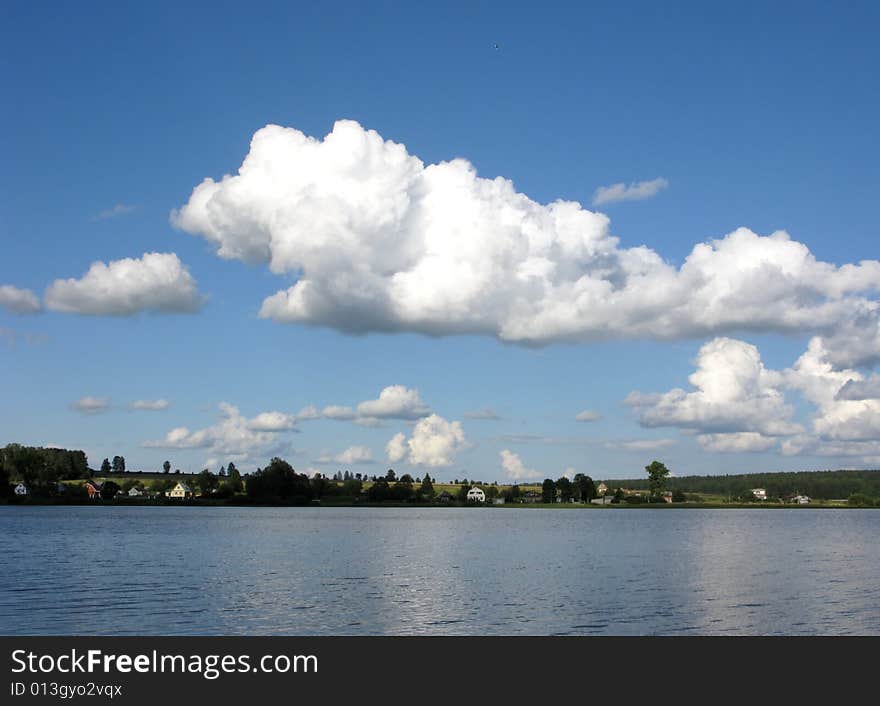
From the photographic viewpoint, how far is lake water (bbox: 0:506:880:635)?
43875mm

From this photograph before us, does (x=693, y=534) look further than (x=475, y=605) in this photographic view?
Yes

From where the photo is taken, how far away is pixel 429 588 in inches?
2277

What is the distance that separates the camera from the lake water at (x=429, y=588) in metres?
43.9

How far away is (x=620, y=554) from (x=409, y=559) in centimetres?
2372

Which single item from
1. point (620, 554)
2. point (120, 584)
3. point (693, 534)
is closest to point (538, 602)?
point (120, 584)
